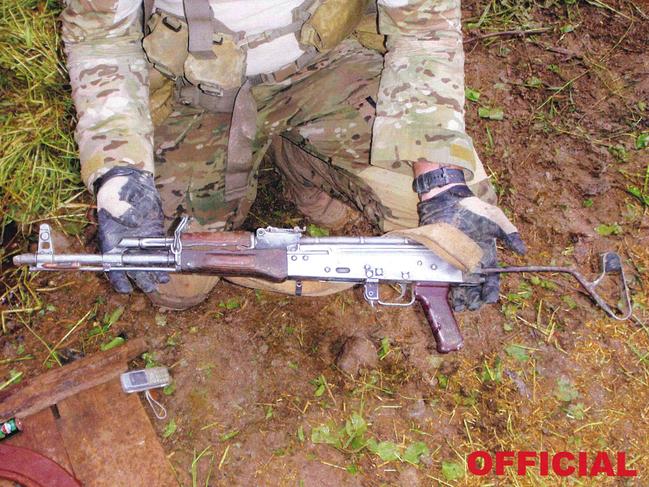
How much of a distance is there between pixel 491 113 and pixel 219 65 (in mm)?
1785

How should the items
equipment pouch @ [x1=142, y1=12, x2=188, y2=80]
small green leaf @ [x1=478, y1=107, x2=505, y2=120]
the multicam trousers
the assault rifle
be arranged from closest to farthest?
the assault rifle → equipment pouch @ [x1=142, y1=12, x2=188, y2=80] → the multicam trousers → small green leaf @ [x1=478, y1=107, x2=505, y2=120]

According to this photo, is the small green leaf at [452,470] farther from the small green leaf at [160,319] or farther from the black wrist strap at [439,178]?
the small green leaf at [160,319]

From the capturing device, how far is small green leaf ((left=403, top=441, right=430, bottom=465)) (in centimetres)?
272

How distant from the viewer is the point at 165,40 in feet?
8.51

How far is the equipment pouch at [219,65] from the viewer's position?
8.54ft

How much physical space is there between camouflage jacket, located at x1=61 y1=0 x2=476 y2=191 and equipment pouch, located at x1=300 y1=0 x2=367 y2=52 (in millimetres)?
131

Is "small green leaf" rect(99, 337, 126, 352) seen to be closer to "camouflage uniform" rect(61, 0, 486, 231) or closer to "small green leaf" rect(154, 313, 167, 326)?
"small green leaf" rect(154, 313, 167, 326)

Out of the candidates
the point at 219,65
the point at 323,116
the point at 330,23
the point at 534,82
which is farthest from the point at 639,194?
the point at 219,65

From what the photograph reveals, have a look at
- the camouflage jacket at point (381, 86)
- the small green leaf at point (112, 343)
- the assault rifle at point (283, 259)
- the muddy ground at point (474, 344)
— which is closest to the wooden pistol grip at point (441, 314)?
the assault rifle at point (283, 259)

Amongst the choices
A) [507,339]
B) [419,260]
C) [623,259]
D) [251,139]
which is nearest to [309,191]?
[251,139]

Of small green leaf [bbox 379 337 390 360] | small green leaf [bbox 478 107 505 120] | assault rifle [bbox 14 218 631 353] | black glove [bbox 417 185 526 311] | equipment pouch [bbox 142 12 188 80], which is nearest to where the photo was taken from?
assault rifle [bbox 14 218 631 353]

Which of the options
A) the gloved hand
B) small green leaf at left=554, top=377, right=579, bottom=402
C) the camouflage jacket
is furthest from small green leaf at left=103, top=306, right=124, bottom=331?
small green leaf at left=554, top=377, right=579, bottom=402

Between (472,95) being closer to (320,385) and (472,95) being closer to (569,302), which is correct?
(569,302)

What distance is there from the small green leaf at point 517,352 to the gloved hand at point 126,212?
1.76 metres
